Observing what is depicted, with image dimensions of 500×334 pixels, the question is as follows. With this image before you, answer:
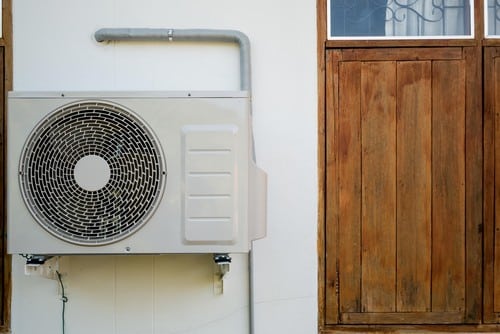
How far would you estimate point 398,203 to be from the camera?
8.04 ft

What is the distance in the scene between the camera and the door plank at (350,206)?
2.45 metres

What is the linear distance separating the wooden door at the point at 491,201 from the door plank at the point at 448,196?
0.10m

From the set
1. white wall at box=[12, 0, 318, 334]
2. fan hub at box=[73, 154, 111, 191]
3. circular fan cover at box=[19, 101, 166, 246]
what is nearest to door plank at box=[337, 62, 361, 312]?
white wall at box=[12, 0, 318, 334]

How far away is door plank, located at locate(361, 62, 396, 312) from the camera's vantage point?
8.04ft

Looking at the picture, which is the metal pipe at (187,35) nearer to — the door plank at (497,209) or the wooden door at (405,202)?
the wooden door at (405,202)

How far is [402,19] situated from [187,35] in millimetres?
997

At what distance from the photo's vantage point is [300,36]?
8.09ft

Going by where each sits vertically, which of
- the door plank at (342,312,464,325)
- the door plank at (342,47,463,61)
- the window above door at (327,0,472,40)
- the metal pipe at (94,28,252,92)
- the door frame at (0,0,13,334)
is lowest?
the door plank at (342,312,464,325)

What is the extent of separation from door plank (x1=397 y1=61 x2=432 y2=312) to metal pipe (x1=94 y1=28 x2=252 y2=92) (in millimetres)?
697

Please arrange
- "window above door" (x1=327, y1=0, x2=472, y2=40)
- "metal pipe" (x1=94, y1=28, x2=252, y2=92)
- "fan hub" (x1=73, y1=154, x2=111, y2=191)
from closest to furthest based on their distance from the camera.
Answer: "fan hub" (x1=73, y1=154, x2=111, y2=191), "metal pipe" (x1=94, y1=28, x2=252, y2=92), "window above door" (x1=327, y1=0, x2=472, y2=40)

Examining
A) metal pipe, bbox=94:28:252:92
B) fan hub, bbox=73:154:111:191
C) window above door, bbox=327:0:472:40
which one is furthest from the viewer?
window above door, bbox=327:0:472:40

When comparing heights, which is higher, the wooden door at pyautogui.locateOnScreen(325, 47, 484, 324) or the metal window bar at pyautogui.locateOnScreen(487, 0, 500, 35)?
the metal window bar at pyautogui.locateOnScreen(487, 0, 500, 35)

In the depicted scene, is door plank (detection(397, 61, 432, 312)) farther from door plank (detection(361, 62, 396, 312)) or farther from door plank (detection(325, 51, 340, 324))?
door plank (detection(325, 51, 340, 324))

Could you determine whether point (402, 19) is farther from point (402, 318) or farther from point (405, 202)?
point (402, 318)
